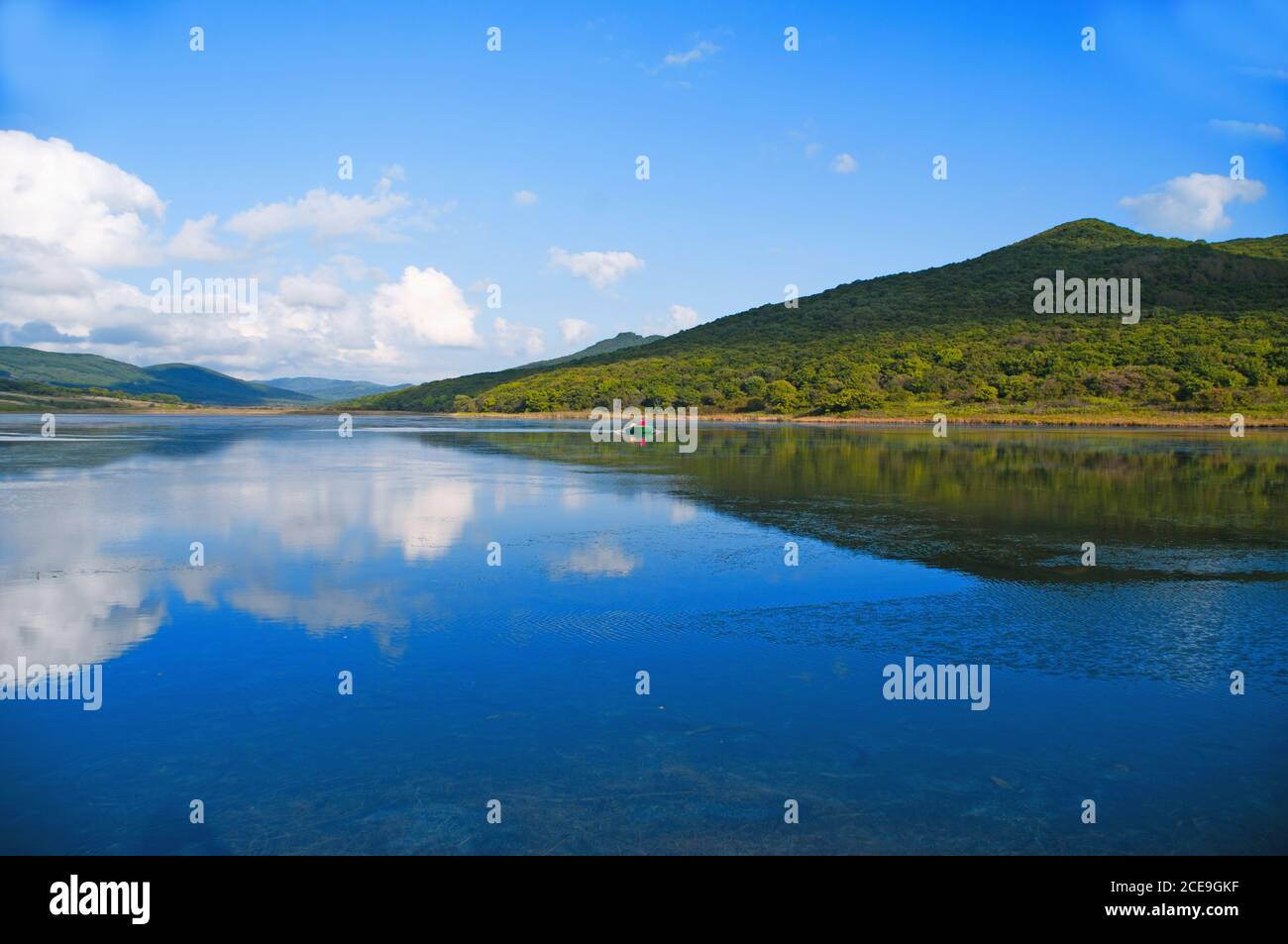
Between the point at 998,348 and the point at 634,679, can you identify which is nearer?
the point at 634,679

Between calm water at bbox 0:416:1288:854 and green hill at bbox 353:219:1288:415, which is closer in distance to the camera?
calm water at bbox 0:416:1288:854

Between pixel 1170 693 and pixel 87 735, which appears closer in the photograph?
pixel 87 735

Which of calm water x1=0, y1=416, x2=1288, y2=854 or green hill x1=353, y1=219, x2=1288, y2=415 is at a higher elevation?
green hill x1=353, y1=219, x2=1288, y2=415

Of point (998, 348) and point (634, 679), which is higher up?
point (998, 348)

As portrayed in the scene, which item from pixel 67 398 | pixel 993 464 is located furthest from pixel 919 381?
pixel 67 398
